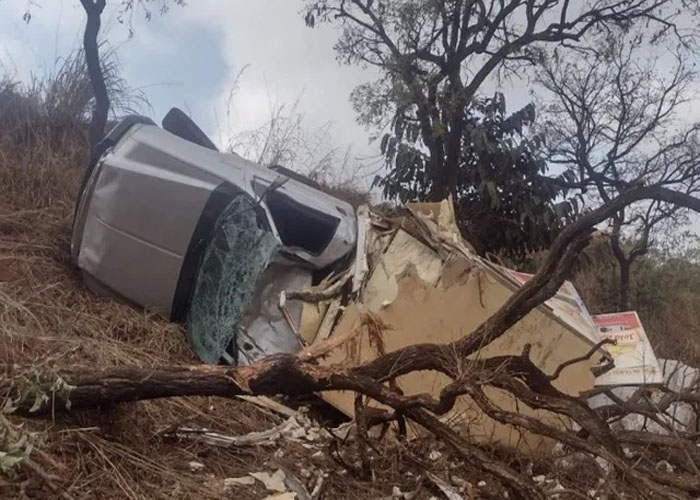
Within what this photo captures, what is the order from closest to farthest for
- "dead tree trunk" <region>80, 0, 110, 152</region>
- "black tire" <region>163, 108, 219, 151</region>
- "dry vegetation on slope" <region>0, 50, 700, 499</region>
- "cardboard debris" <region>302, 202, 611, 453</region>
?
"dry vegetation on slope" <region>0, 50, 700, 499</region> < "cardboard debris" <region>302, 202, 611, 453</region> < "black tire" <region>163, 108, 219, 151</region> < "dead tree trunk" <region>80, 0, 110, 152</region>

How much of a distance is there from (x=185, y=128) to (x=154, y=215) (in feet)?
6.07

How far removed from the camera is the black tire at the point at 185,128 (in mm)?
6117

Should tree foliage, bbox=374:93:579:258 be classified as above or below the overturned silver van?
above

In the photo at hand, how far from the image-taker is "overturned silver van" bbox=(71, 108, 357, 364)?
176 inches

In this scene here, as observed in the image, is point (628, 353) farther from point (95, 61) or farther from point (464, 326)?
point (95, 61)

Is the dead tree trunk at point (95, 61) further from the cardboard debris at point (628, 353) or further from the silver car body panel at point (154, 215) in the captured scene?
the cardboard debris at point (628, 353)

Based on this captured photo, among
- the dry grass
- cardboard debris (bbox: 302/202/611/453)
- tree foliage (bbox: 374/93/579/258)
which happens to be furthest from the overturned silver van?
tree foliage (bbox: 374/93/579/258)

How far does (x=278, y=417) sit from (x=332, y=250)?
1.24 meters

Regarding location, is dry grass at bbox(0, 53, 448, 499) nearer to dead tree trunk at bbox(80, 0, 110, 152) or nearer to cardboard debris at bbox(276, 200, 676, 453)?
dead tree trunk at bbox(80, 0, 110, 152)

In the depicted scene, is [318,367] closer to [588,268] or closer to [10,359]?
[10,359]

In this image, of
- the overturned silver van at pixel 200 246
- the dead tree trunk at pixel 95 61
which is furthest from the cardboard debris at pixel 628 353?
the dead tree trunk at pixel 95 61

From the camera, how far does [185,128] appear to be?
6.16 metres

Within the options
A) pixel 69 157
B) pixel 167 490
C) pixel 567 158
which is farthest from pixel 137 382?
pixel 567 158

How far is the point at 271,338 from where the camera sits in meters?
4.62
